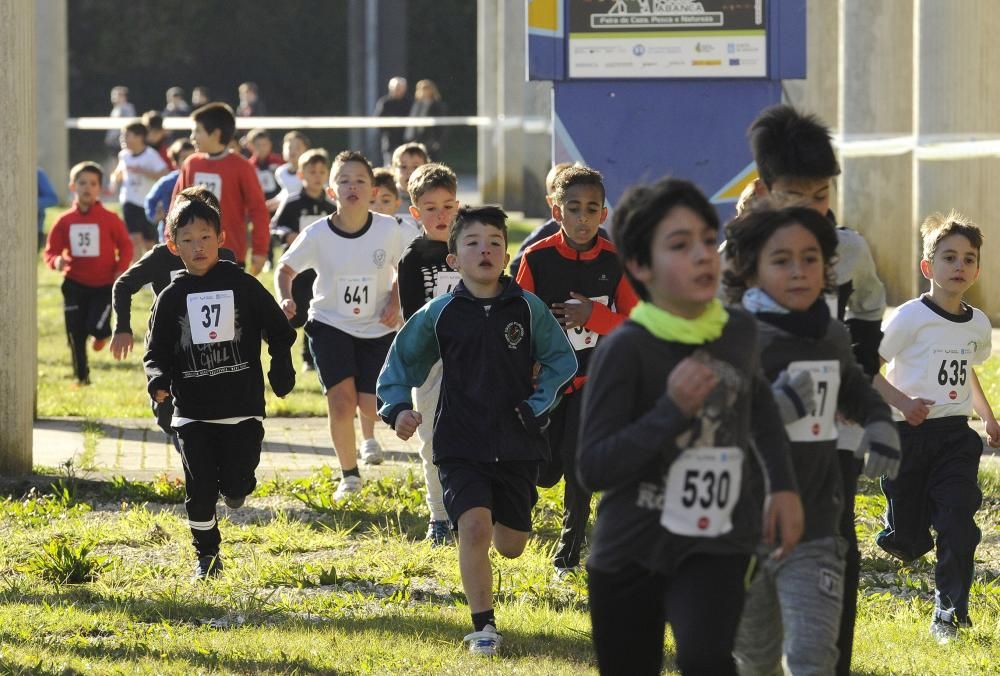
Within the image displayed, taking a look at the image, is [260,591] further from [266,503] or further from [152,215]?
[152,215]

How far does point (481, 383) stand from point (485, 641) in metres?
0.84

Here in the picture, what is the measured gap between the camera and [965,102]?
1479 cm

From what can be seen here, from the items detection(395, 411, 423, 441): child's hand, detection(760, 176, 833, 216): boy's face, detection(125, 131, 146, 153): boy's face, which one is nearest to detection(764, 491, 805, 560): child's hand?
detection(760, 176, 833, 216): boy's face

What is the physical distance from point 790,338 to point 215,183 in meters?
7.20

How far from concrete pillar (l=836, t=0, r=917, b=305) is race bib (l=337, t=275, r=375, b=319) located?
844 cm

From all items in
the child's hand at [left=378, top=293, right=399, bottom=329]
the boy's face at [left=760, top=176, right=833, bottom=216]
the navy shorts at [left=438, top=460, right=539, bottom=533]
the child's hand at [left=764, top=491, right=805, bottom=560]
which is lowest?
the navy shorts at [left=438, top=460, right=539, bottom=533]

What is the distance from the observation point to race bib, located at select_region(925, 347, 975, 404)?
20.6ft

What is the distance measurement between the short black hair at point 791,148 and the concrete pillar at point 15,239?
5.16 metres

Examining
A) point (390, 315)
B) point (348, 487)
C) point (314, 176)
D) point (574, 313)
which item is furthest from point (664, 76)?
point (314, 176)

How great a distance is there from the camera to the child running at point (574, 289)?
277 inches

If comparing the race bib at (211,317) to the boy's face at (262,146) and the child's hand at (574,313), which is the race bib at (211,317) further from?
the boy's face at (262,146)

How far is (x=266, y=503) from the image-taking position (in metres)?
8.87

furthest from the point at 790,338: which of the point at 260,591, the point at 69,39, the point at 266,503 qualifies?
the point at 69,39

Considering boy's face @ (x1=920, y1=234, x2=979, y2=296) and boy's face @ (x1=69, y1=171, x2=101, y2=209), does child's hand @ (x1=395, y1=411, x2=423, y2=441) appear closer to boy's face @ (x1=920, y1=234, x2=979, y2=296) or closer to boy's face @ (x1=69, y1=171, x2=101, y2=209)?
boy's face @ (x1=920, y1=234, x2=979, y2=296)
